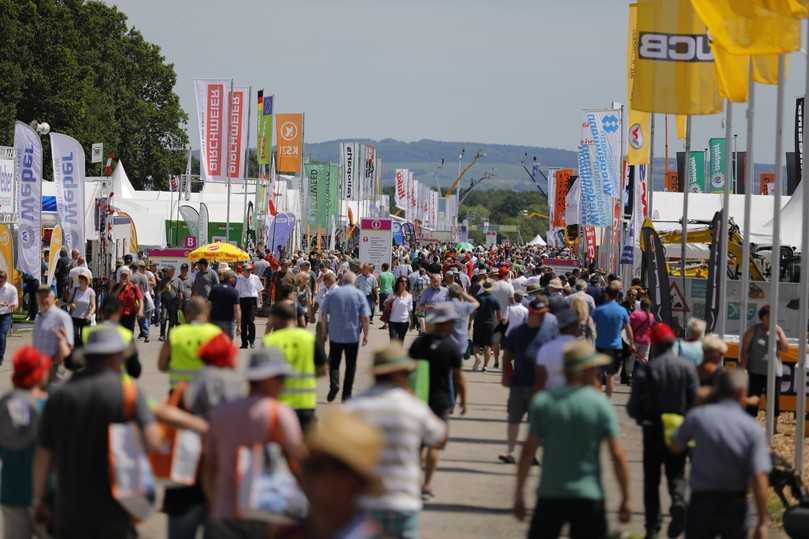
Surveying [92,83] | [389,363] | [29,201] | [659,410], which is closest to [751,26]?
[659,410]

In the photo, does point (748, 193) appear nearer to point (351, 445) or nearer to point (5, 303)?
point (5, 303)

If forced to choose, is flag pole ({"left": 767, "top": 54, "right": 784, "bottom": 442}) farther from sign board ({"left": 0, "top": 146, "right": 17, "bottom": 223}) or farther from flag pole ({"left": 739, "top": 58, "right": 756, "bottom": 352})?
sign board ({"left": 0, "top": 146, "right": 17, "bottom": 223})

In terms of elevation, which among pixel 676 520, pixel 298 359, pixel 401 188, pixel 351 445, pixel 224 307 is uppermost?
pixel 401 188

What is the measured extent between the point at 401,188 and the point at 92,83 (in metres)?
21.2

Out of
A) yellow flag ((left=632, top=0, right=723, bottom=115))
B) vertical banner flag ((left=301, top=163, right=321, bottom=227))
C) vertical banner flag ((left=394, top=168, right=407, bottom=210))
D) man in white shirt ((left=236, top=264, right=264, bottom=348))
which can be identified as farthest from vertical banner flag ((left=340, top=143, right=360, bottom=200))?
yellow flag ((left=632, top=0, right=723, bottom=115))

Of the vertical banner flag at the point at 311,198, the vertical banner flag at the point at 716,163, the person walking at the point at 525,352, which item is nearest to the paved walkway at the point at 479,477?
the person walking at the point at 525,352

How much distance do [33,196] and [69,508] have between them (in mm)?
19795

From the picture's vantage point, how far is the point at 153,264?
34969 mm

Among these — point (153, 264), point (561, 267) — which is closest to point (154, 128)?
point (561, 267)

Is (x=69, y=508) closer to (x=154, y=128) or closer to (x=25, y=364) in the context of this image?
(x=25, y=364)

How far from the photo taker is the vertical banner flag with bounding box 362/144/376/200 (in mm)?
68312

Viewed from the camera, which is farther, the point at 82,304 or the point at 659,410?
the point at 82,304

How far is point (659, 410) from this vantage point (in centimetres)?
1054

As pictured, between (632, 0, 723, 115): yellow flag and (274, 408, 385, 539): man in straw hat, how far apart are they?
14381 mm
